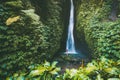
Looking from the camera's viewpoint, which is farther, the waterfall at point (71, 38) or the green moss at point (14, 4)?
the waterfall at point (71, 38)

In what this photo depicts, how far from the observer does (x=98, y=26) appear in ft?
27.8

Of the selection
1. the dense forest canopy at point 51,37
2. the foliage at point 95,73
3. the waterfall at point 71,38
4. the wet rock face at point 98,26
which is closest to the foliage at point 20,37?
the dense forest canopy at point 51,37

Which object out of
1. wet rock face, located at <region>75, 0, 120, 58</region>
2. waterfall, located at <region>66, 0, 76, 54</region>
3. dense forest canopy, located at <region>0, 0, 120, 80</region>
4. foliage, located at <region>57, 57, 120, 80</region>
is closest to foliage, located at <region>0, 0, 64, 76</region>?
dense forest canopy, located at <region>0, 0, 120, 80</region>

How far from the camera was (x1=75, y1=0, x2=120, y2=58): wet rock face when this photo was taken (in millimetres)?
7258

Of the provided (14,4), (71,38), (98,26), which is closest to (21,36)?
(14,4)

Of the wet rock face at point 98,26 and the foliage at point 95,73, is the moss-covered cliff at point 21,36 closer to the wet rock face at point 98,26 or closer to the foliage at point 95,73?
the wet rock face at point 98,26

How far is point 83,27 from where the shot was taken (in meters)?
9.80

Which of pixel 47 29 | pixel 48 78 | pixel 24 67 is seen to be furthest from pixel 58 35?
pixel 48 78

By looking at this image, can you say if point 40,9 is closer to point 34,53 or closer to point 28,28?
point 28,28

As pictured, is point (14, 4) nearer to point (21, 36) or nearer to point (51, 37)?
point (21, 36)

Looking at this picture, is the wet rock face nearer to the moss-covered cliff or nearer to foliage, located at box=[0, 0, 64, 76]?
the moss-covered cliff

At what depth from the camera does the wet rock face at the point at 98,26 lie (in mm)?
7258

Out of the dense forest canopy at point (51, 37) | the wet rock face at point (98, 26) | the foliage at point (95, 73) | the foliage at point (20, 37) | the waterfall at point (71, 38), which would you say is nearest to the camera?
the foliage at point (95, 73)

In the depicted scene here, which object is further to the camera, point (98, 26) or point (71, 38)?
point (71, 38)
